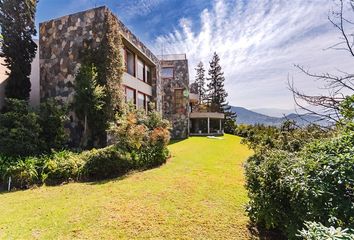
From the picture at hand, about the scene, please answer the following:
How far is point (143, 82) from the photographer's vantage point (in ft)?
65.7

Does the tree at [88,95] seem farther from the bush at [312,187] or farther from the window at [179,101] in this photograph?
the window at [179,101]

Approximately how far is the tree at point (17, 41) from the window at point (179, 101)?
17634 mm

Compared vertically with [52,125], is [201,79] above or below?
above

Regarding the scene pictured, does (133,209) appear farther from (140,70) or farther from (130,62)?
(140,70)

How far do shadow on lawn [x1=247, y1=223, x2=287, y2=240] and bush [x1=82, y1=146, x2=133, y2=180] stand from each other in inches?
230

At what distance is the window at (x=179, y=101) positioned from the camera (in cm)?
2855

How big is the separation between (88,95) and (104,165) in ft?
15.0

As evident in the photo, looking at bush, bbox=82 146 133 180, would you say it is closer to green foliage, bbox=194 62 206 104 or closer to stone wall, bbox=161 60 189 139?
stone wall, bbox=161 60 189 139

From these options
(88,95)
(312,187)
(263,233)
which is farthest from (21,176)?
(312,187)

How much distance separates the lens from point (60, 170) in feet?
28.6

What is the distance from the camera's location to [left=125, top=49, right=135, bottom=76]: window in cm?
1718

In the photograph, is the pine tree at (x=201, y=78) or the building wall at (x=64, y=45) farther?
the pine tree at (x=201, y=78)

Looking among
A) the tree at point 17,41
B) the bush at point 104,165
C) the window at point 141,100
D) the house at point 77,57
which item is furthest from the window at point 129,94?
the bush at point 104,165

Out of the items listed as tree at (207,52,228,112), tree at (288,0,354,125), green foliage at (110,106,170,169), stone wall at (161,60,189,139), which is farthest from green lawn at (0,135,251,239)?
tree at (207,52,228,112)
